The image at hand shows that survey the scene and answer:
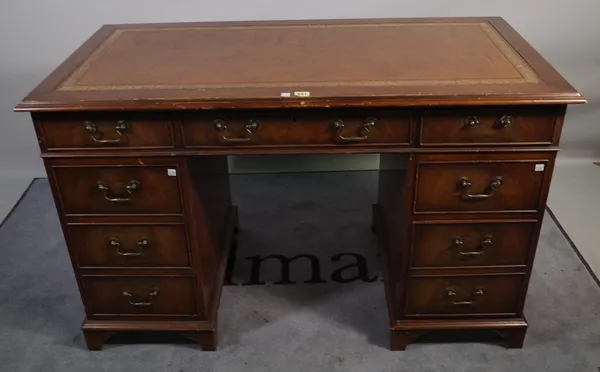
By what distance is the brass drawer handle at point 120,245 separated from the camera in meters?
1.53

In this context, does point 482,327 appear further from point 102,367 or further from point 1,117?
point 1,117

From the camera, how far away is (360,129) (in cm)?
136

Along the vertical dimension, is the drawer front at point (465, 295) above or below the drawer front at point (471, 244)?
below

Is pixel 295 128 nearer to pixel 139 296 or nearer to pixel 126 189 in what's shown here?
pixel 126 189

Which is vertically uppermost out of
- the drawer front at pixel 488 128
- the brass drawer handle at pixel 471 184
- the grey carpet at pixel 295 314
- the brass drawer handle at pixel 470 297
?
the drawer front at pixel 488 128

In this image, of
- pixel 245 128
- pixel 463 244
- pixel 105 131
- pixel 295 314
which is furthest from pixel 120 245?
pixel 463 244

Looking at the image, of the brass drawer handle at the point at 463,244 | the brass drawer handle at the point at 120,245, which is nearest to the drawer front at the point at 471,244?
the brass drawer handle at the point at 463,244

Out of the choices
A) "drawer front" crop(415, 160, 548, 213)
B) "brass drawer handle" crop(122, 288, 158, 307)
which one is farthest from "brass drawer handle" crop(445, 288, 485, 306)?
"brass drawer handle" crop(122, 288, 158, 307)

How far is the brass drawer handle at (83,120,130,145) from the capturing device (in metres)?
1.35

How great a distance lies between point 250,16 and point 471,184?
4.04ft

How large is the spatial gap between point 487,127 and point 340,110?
339 millimetres

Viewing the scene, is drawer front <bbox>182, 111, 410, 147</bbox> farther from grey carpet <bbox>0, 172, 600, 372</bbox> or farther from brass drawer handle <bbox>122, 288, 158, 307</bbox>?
grey carpet <bbox>0, 172, 600, 372</bbox>

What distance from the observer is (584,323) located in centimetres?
175

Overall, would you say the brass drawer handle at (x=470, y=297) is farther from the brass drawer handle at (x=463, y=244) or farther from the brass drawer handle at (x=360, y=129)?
the brass drawer handle at (x=360, y=129)
